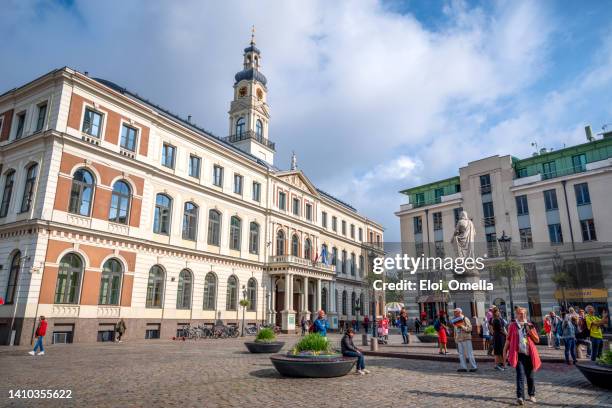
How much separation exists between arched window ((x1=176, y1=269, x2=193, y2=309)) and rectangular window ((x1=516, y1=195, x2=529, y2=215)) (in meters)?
34.1

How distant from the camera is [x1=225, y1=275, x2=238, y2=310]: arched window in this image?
37.6m

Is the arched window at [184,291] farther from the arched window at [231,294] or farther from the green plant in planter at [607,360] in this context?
the green plant in planter at [607,360]

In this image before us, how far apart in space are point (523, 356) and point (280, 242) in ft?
126

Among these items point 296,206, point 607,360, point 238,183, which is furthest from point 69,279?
point 296,206

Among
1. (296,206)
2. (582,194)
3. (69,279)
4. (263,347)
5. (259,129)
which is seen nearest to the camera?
(263,347)

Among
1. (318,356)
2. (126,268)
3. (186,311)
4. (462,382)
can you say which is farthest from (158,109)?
(462,382)

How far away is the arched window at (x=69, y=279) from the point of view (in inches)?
969

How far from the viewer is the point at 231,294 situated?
3828 cm

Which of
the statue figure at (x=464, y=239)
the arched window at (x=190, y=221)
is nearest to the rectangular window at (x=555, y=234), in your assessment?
the statue figure at (x=464, y=239)

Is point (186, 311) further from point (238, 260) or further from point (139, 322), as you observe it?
point (238, 260)

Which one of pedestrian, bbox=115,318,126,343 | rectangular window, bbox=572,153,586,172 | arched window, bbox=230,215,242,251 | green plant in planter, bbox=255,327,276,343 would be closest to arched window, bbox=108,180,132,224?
pedestrian, bbox=115,318,126,343

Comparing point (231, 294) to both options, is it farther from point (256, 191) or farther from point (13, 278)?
point (13, 278)

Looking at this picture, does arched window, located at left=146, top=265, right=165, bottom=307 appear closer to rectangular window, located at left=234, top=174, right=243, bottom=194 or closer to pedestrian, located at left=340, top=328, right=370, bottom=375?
rectangular window, located at left=234, top=174, right=243, bottom=194

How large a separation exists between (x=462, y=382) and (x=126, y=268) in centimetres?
2450
